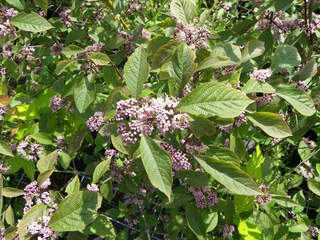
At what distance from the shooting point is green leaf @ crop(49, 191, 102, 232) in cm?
132

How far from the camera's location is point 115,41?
1833mm

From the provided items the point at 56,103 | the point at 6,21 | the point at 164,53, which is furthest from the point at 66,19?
the point at 164,53

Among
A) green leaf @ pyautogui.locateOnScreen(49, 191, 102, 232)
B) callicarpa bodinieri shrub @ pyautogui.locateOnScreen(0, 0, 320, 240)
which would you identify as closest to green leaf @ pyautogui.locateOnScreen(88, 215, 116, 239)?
callicarpa bodinieri shrub @ pyautogui.locateOnScreen(0, 0, 320, 240)

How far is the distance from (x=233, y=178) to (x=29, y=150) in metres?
1.35

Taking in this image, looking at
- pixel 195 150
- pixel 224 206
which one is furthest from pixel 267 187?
pixel 195 150

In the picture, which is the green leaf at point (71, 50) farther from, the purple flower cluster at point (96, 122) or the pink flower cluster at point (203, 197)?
the pink flower cluster at point (203, 197)

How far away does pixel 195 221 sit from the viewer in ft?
5.61

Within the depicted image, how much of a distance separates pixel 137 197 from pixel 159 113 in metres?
0.98

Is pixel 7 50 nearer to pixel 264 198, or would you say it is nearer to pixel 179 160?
pixel 179 160

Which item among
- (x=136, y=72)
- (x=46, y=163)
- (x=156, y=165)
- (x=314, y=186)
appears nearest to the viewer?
(x=156, y=165)

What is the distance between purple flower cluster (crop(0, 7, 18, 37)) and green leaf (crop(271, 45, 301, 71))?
1.37 m

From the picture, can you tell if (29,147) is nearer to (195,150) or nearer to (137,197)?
(137,197)

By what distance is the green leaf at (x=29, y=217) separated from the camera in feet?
4.40

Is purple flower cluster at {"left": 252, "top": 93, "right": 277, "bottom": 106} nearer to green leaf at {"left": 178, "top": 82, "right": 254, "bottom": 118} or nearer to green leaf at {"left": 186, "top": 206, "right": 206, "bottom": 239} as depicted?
green leaf at {"left": 178, "top": 82, "right": 254, "bottom": 118}
